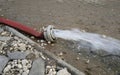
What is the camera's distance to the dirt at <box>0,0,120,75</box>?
445cm

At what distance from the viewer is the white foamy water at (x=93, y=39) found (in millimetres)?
4820

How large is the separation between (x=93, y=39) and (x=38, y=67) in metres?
1.72

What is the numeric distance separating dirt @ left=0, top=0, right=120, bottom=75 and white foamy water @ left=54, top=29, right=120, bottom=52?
0.20 metres

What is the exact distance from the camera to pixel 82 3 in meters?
7.25

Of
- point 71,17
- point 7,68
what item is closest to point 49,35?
point 7,68

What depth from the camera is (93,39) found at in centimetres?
519

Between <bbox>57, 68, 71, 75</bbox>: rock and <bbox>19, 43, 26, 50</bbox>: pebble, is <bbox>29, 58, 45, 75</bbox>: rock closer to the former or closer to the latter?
<bbox>57, 68, 71, 75</bbox>: rock

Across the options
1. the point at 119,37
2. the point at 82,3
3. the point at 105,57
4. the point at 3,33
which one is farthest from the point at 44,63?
the point at 82,3

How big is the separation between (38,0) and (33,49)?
3.39 m

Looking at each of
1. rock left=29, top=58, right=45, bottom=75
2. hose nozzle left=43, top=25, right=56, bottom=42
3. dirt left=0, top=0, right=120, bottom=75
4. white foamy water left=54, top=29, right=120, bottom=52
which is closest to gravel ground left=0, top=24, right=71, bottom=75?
rock left=29, top=58, right=45, bottom=75

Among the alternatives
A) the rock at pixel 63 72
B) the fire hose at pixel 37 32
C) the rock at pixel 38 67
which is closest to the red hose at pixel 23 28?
the fire hose at pixel 37 32

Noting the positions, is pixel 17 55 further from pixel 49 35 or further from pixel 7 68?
pixel 49 35

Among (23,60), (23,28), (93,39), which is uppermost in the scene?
(23,28)

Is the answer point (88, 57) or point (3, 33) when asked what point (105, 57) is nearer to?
point (88, 57)
